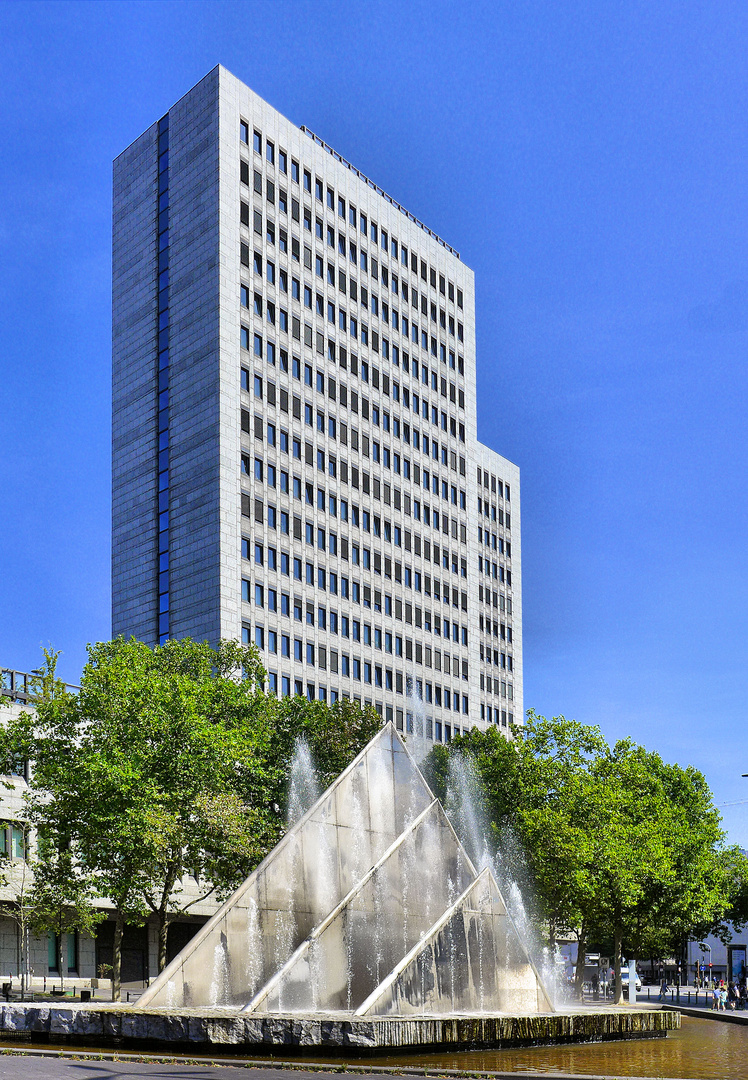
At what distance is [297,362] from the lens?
3310 inches

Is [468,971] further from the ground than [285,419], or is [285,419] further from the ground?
[285,419]

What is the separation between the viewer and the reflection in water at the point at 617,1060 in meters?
17.3

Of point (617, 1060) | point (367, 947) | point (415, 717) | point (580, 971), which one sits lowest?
point (580, 971)

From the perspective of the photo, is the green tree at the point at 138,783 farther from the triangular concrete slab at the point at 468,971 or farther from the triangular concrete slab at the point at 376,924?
the triangular concrete slab at the point at 468,971

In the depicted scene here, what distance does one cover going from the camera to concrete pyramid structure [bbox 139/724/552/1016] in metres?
21.5

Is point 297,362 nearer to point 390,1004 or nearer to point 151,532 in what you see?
point 151,532

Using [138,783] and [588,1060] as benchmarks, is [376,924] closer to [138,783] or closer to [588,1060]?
[588,1060]

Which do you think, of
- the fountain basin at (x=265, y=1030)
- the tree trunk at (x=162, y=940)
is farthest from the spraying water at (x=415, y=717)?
the fountain basin at (x=265, y=1030)

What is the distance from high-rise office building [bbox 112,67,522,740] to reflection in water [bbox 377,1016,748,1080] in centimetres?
5130

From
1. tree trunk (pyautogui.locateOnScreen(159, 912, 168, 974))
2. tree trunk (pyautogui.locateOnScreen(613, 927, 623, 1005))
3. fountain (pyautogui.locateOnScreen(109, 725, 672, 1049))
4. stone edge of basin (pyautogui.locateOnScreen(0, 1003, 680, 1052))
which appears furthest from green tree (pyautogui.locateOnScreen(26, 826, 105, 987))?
tree trunk (pyautogui.locateOnScreen(613, 927, 623, 1005))

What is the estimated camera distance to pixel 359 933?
2309 centimetres

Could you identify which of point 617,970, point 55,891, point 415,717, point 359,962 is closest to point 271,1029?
point 359,962

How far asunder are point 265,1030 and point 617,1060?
19.1ft

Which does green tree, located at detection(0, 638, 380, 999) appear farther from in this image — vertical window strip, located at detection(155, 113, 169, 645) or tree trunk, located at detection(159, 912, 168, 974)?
vertical window strip, located at detection(155, 113, 169, 645)
